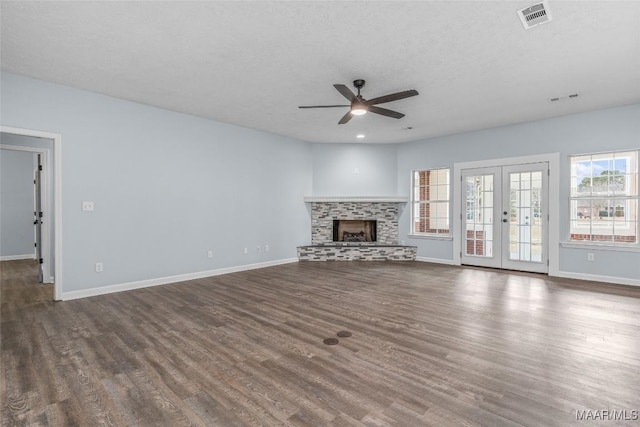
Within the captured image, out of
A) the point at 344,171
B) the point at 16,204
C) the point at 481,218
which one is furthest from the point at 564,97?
the point at 16,204

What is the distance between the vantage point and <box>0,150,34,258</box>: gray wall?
7.48 metres

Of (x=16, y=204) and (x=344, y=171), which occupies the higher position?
(x=344, y=171)

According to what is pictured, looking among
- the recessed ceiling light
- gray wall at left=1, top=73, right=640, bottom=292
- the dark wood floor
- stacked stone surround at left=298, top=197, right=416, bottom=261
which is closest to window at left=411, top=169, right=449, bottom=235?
gray wall at left=1, top=73, right=640, bottom=292

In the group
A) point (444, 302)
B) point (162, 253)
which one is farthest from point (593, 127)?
point (162, 253)

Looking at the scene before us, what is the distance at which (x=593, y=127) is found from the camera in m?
5.30

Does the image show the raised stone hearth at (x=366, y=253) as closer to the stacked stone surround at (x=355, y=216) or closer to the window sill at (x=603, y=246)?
the stacked stone surround at (x=355, y=216)

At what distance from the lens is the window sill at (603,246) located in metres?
4.96

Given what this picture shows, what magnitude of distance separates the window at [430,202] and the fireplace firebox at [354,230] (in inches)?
40.3

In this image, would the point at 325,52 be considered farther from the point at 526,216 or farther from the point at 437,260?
the point at 437,260

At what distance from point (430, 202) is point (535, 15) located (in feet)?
16.9

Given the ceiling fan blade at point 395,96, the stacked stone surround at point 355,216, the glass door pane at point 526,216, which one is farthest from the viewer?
the stacked stone surround at point 355,216

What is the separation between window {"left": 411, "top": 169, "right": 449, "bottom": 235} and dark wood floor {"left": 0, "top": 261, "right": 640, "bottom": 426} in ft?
9.59

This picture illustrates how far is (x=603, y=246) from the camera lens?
17.0 feet

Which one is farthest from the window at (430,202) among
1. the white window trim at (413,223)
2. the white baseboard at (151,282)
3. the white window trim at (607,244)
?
the white baseboard at (151,282)
